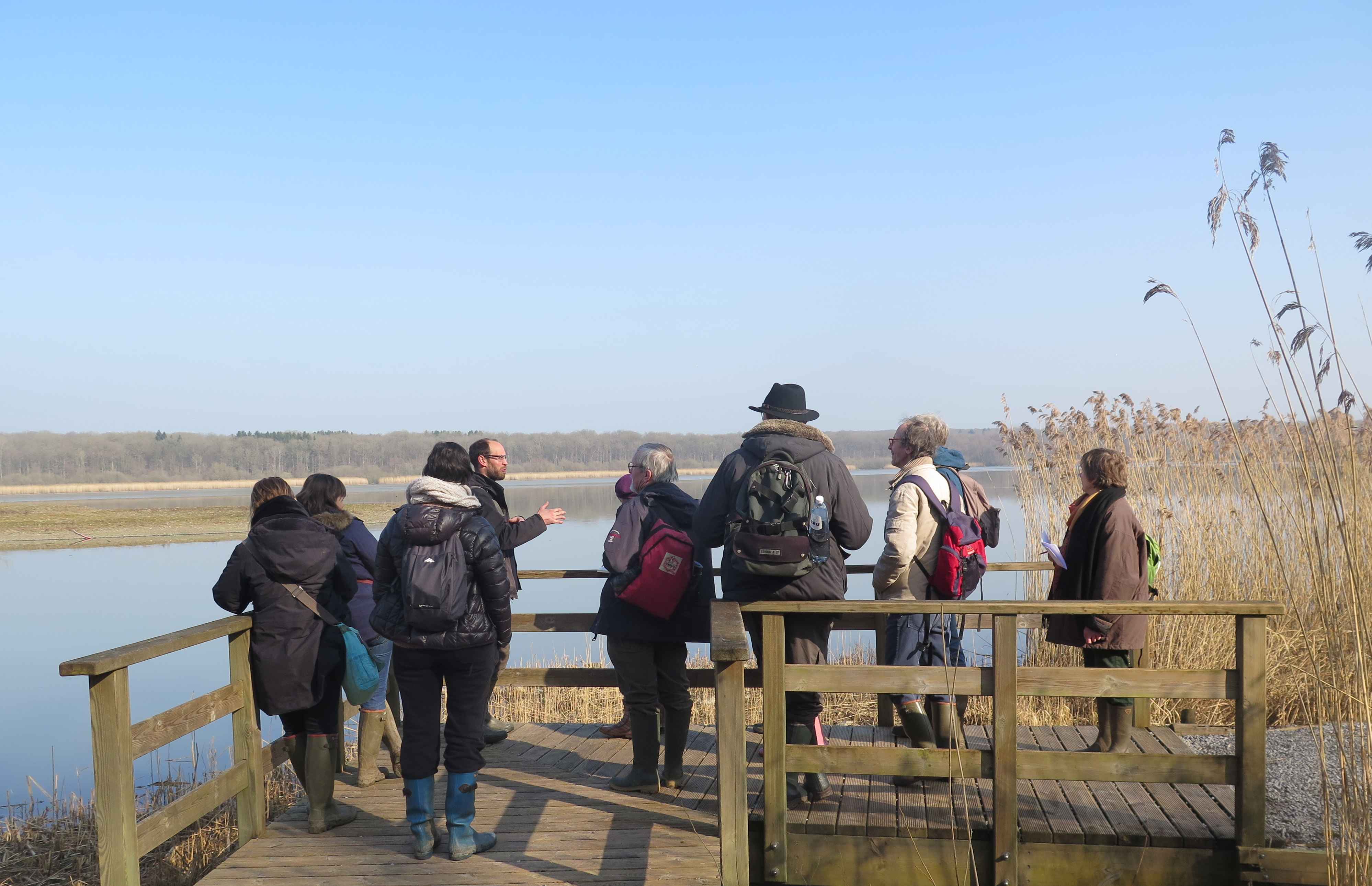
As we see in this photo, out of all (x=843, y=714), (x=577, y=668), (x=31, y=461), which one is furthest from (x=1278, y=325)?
(x=31, y=461)

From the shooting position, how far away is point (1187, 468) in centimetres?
845

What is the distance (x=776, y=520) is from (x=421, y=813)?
1.98 metres

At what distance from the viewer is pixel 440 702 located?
4.15 meters

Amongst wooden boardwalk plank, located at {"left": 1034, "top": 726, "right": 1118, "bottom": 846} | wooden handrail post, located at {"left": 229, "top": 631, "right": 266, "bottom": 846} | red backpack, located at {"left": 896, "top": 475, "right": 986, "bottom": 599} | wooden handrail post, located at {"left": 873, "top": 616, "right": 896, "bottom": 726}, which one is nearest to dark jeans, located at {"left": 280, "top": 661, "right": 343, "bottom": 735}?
wooden handrail post, located at {"left": 229, "top": 631, "right": 266, "bottom": 846}

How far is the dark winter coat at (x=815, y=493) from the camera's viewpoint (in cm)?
421

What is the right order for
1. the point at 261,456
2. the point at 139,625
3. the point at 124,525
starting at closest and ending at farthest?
the point at 139,625 < the point at 124,525 < the point at 261,456

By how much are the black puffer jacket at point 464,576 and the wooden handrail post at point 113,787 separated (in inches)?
38.9

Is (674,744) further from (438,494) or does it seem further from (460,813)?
(438,494)

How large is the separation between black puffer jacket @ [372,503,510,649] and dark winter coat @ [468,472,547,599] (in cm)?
83

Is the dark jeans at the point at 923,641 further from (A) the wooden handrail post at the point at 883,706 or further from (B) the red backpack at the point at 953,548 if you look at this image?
(A) the wooden handrail post at the point at 883,706

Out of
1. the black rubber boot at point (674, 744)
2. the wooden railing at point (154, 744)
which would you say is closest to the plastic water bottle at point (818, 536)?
the black rubber boot at point (674, 744)

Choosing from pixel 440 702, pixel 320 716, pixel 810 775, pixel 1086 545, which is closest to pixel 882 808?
pixel 810 775

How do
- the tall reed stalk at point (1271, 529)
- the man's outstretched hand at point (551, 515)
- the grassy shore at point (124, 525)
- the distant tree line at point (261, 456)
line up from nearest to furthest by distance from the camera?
the tall reed stalk at point (1271, 529)
the man's outstretched hand at point (551, 515)
the grassy shore at point (124, 525)
the distant tree line at point (261, 456)

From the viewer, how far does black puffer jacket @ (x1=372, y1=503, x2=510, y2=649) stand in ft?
13.0
